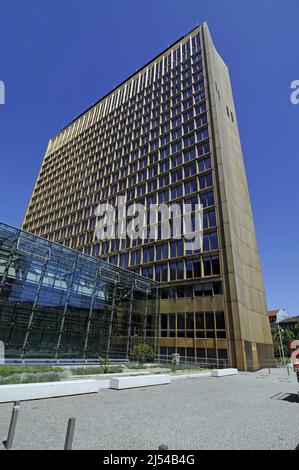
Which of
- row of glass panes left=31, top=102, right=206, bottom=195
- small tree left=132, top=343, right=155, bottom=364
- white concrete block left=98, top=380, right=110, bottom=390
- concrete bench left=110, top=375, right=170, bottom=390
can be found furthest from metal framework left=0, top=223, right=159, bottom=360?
row of glass panes left=31, top=102, right=206, bottom=195

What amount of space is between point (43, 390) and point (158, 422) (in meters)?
5.49

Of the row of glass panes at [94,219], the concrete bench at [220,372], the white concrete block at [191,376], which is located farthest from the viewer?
the row of glass panes at [94,219]

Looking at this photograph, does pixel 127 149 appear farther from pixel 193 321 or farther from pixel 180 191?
pixel 193 321

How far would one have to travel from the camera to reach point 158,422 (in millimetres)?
8289

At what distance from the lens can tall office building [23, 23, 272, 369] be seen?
32.0 m

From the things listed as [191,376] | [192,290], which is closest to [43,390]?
[191,376]

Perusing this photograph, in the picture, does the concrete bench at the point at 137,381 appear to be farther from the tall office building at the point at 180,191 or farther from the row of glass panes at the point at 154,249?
the row of glass panes at the point at 154,249

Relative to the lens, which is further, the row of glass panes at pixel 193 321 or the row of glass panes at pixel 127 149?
the row of glass panes at pixel 127 149

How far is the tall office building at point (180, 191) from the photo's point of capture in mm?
32000

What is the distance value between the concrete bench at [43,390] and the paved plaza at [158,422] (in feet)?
1.61

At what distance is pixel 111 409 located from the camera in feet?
31.9

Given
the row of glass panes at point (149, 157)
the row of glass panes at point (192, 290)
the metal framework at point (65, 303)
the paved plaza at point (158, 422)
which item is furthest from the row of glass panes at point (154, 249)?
the paved plaza at point (158, 422)
